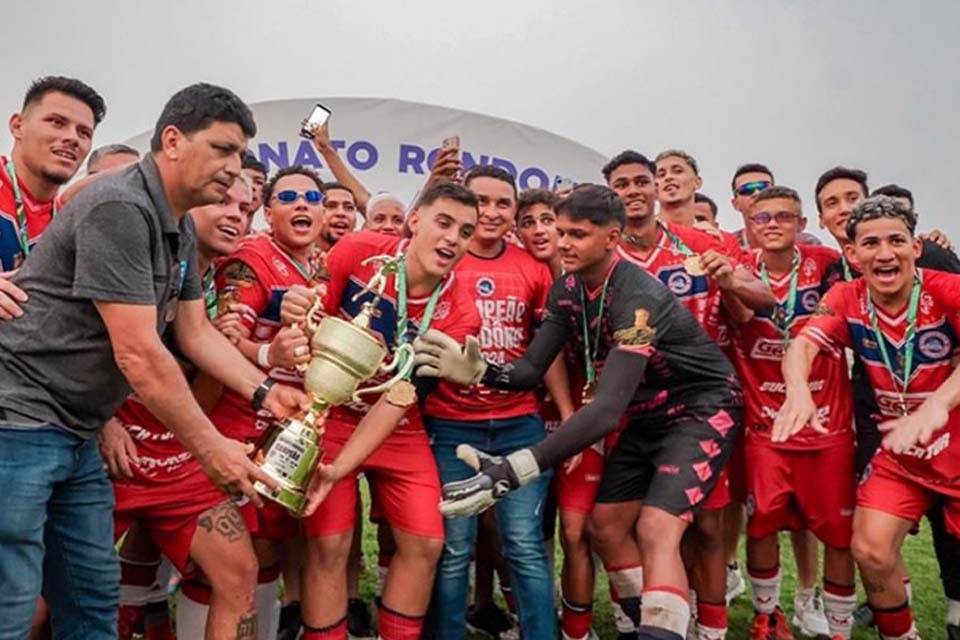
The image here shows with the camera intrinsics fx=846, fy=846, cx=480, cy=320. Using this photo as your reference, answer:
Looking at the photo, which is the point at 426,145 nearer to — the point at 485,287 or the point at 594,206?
the point at 485,287

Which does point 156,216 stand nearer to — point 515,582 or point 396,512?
point 396,512

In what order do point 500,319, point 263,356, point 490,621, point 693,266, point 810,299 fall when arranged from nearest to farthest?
point 263,356, point 500,319, point 693,266, point 810,299, point 490,621

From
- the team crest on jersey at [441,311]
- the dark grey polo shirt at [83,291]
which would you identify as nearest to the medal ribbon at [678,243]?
the team crest on jersey at [441,311]

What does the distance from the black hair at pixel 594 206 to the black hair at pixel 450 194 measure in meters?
0.43

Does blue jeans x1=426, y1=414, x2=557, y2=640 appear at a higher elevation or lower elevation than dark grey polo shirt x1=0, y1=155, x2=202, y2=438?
lower

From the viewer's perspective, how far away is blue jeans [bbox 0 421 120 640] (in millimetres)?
2609

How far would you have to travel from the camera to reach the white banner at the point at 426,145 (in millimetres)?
9984

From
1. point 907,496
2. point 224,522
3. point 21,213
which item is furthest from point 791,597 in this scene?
point 21,213

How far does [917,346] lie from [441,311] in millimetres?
2294

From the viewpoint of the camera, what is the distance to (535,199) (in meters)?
4.92

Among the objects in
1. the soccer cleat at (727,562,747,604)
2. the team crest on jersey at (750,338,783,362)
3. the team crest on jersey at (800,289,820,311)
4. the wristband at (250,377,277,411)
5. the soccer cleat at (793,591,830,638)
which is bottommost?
the soccer cleat at (727,562,747,604)

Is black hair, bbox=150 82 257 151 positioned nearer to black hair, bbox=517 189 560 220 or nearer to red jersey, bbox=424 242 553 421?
red jersey, bbox=424 242 553 421

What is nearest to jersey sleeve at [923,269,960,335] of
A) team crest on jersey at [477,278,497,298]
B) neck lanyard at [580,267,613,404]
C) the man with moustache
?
neck lanyard at [580,267,613,404]

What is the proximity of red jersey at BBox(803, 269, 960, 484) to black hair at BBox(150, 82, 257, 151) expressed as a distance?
116 inches
